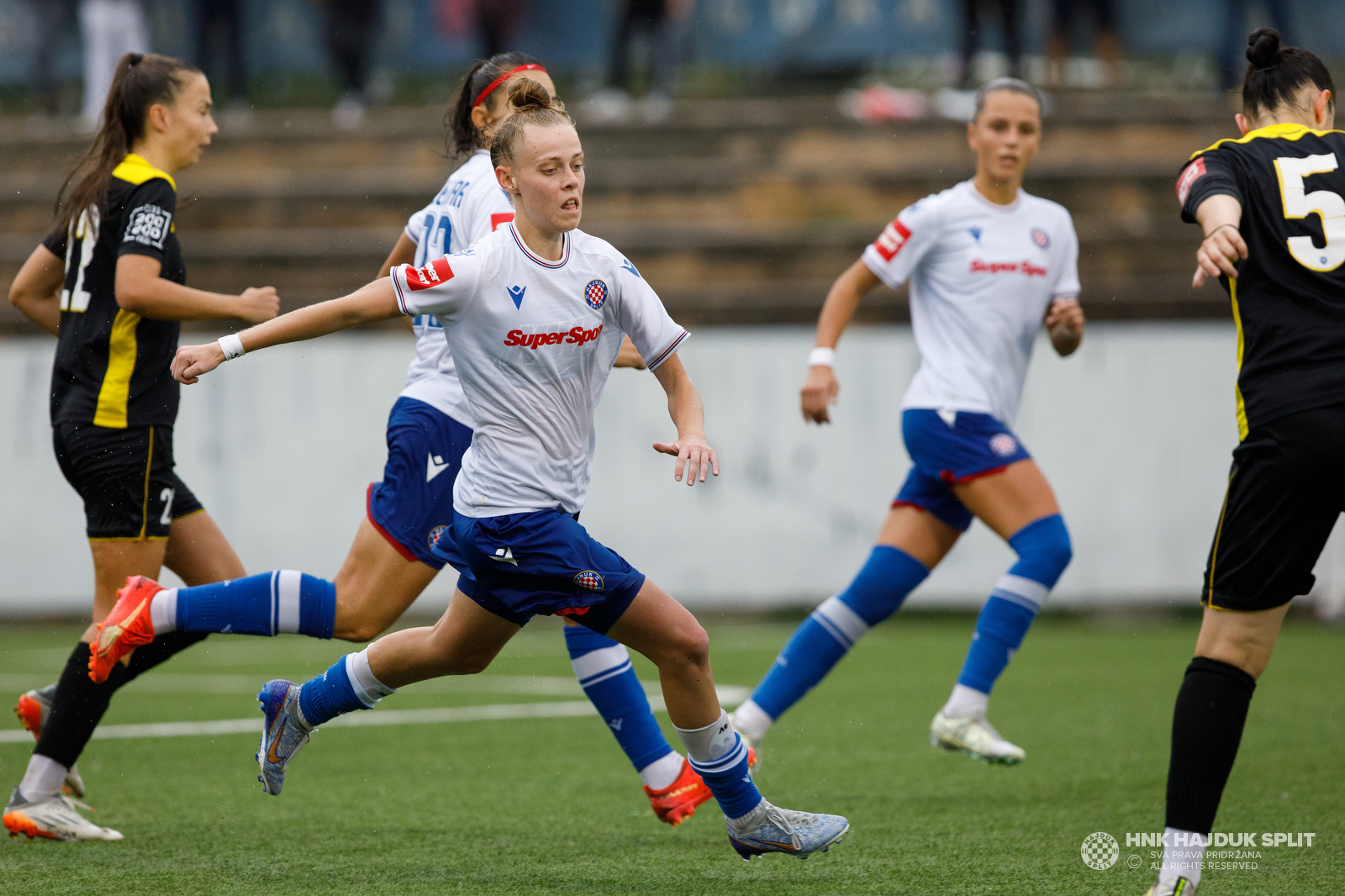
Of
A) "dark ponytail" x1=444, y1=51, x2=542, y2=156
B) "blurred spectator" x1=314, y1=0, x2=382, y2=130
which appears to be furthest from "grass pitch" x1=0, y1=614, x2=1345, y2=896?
"blurred spectator" x1=314, y1=0, x2=382, y2=130

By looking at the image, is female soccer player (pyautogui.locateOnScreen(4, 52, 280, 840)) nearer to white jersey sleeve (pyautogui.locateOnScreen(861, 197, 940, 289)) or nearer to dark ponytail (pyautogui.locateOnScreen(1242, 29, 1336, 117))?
white jersey sleeve (pyautogui.locateOnScreen(861, 197, 940, 289))

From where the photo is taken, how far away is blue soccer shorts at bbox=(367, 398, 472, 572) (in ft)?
14.2

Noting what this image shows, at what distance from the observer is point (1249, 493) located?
3.28 meters

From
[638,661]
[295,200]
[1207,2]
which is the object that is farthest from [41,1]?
[1207,2]

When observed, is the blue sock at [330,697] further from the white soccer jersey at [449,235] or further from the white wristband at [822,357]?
the white wristband at [822,357]

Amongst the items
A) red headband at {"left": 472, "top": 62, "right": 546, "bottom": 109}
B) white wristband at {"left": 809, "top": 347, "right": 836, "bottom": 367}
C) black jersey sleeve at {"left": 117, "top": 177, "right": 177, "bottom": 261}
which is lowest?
white wristband at {"left": 809, "top": 347, "right": 836, "bottom": 367}

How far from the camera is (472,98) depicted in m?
4.68

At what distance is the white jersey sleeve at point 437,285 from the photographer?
11.6ft

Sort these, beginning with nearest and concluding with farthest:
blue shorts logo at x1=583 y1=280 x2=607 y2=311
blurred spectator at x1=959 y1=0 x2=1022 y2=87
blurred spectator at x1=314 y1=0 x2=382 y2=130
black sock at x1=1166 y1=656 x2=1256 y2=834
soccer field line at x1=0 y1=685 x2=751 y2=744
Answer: black sock at x1=1166 y1=656 x2=1256 y2=834 < blue shorts logo at x1=583 y1=280 x2=607 y2=311 < soccer field line at x1=0 y1=685 x2=751 y2=744 < blurred spectator at x1=959 y1=0 x2=1022 y2=87 < blurred spectator at x1=314 y1=0 x2=382 y2=130

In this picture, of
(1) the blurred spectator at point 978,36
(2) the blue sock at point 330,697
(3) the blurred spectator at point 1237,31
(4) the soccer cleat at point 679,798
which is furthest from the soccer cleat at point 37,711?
(3) the blurred spectator at point 1237,31

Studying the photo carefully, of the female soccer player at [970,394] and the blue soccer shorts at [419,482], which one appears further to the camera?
the female soccer player at [970,394]

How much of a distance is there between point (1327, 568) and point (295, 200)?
9.33 meters

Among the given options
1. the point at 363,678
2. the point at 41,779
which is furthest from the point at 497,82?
the point at 41,779

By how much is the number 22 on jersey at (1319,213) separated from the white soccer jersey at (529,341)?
1.46m
